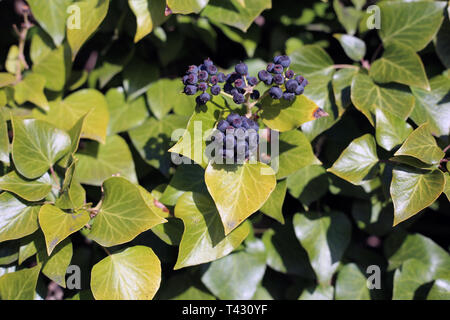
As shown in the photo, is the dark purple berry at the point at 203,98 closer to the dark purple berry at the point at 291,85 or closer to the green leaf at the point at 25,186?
the dark purple berry at the point at 291,85

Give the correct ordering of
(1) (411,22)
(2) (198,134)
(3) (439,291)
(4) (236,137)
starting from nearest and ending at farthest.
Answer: (4) (236,137) < (2) (198,134) < (3) (439,291) < (1) (411,22)

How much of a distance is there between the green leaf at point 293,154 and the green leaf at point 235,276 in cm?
42

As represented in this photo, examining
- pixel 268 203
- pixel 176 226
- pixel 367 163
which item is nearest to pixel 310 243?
pixel 268 203

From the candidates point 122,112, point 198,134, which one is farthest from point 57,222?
point 122,112

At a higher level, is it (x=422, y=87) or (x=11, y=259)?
(x=422, y=87)

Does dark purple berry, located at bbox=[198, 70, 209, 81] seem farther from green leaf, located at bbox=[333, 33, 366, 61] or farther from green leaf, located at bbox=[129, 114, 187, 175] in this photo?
green leaf, located at bbox=[333, 33, 366, 61]

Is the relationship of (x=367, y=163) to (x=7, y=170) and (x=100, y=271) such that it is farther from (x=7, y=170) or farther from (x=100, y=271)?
(x=7, y=170)

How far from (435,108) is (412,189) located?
41 centimetres

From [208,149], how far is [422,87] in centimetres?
75

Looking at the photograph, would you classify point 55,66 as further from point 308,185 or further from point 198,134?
point 308,185

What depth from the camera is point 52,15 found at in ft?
4.83

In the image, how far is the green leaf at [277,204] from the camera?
1.34m

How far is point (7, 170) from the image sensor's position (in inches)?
53.6

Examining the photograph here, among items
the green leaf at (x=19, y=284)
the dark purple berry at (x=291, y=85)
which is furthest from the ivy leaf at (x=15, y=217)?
the dark purple berry at (x=291, y=85)
